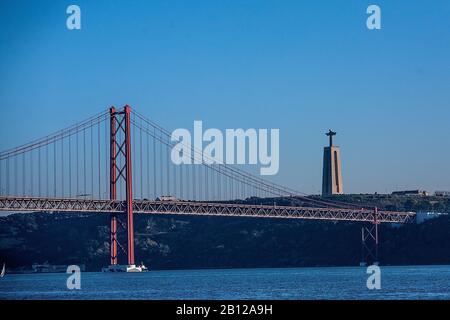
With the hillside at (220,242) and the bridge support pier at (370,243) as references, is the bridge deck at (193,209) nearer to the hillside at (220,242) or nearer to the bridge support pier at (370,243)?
the bridge support pier at (370,243)

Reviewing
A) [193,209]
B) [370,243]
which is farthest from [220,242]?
[193,209]

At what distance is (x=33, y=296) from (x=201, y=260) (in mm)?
68531

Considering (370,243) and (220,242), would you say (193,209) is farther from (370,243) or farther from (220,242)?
(220,242)

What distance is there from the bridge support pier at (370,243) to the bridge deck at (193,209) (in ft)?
3.24

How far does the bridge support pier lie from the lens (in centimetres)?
10138

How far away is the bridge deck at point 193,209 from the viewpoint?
76875 millimetres

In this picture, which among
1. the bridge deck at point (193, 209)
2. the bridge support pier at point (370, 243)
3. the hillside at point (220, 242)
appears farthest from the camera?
the hillside at point (220, 242)

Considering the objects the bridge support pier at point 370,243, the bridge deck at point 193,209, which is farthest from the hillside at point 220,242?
the bridge deck at point 193,209

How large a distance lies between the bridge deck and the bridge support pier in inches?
38.9

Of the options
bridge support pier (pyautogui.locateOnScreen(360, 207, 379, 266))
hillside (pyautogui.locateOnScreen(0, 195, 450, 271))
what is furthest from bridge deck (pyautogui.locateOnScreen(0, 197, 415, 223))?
hillside (pyautogui.locateOnScreen(0, 195, 450, 271))

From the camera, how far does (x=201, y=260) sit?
113 meters
